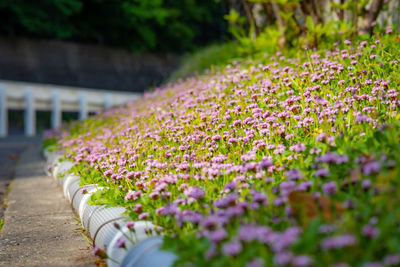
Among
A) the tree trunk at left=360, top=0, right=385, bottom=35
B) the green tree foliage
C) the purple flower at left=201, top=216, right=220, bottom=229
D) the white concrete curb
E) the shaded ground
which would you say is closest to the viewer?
the purple flower at left=201, top=216, right=220, bottom=229

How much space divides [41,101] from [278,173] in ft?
43.8

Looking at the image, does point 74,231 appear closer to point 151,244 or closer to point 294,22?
point 151,244

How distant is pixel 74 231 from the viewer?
11.7ft

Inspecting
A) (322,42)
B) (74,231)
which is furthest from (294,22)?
(74,231)

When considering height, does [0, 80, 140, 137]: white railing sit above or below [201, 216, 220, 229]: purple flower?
below

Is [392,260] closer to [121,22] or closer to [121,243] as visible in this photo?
[121,243]

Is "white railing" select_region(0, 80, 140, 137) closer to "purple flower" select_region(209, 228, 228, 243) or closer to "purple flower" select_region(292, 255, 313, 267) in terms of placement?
"purple flower" select_region(209, 228, 228, 243)

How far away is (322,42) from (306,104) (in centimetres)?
291

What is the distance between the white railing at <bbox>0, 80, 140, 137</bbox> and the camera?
13.9 metres

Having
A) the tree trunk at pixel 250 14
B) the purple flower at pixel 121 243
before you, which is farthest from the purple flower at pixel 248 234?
the tree trunk at pixel 250 14

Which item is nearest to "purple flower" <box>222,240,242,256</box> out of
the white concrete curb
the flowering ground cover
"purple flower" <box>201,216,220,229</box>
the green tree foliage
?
the flowering ground cover

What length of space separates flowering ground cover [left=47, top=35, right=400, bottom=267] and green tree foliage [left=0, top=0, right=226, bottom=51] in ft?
53.6

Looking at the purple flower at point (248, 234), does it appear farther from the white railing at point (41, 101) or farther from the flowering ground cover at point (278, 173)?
the white railing at point (41, 101)

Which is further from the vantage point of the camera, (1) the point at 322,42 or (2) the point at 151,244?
(1) the point at 322,42
